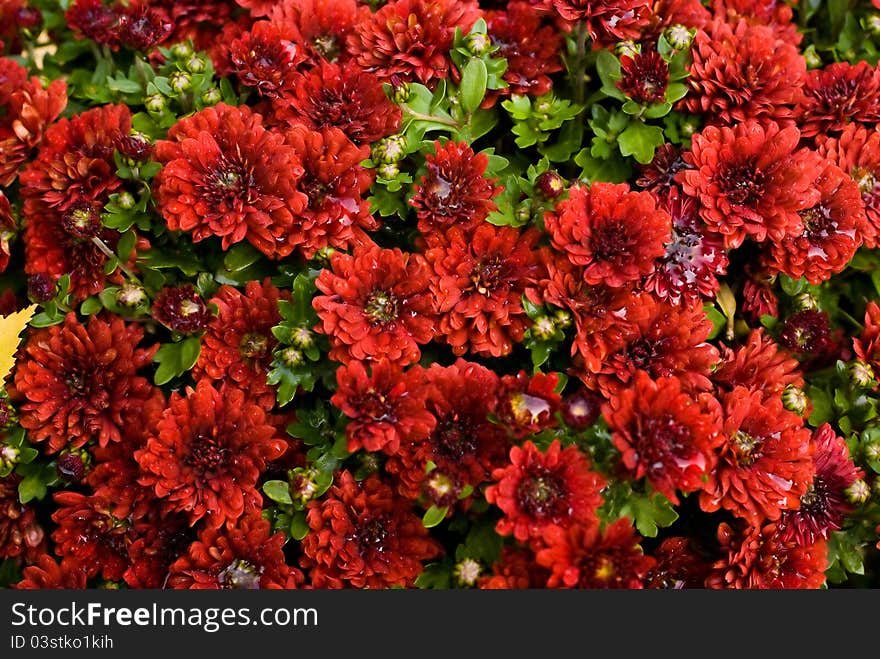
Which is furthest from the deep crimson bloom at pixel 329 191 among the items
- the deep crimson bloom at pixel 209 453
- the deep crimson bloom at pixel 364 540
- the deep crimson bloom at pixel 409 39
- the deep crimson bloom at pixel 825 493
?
the deep crimson bloom at pixel 825 493

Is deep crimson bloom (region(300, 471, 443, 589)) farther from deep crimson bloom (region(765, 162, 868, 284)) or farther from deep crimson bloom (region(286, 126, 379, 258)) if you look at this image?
deep crimson bloom (region(765, 162, 868, 284))

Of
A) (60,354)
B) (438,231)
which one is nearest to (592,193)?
(438,231)

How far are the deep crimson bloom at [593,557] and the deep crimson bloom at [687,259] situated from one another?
0.50 metres

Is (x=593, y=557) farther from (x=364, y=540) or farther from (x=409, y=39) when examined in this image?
(x=409, y=39)

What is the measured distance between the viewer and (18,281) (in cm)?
201

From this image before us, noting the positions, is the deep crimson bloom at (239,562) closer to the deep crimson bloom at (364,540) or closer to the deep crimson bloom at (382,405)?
the deep crimson bloom at (364,540)

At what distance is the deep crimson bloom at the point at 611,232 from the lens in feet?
5.21

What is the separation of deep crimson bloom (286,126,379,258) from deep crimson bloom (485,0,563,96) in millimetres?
412

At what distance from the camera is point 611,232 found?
5.28 feet

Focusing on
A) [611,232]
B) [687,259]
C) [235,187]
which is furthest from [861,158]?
[235,187]

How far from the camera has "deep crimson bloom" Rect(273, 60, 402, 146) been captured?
1.77 m

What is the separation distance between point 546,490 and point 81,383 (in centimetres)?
100

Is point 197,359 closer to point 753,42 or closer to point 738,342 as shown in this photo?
point 738,342

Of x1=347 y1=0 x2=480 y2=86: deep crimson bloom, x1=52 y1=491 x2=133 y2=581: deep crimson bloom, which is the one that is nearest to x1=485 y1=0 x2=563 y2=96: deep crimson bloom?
x1=347 y1=0 x2=480 y2=86: deep crimson bloom
